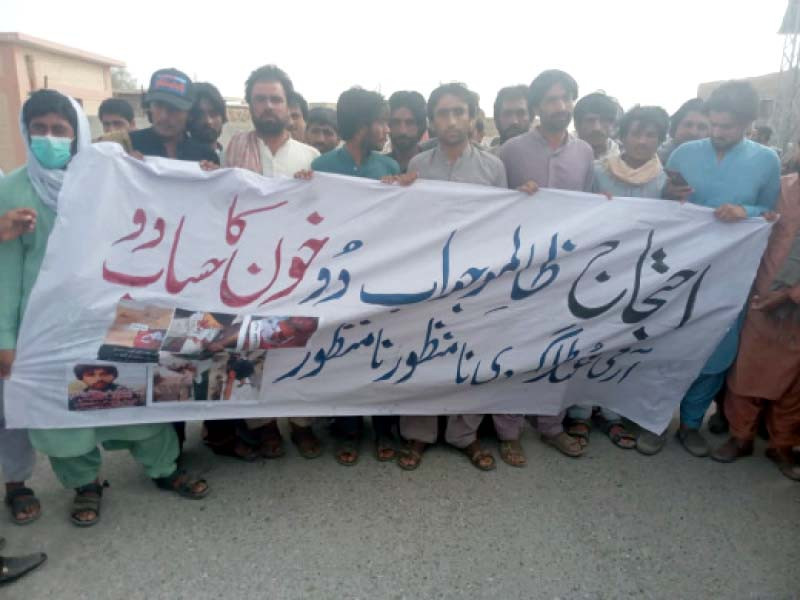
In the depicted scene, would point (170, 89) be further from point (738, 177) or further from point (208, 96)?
point (738, 177)

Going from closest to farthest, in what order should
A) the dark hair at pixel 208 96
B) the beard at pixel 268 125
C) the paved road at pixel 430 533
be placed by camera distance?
1. the paved road at pixel 430 533
2. the beard at pixel 268 125
3. the dark hair at pixel 208 96

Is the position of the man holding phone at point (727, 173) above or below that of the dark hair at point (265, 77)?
below

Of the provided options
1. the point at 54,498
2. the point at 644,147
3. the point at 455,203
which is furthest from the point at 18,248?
the point at 644,147

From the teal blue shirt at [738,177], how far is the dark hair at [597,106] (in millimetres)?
751

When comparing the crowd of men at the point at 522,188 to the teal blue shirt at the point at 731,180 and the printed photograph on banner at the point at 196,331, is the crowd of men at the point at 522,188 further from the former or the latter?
the printed photograph on banner at the point at 196,331

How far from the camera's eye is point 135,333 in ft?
7.44

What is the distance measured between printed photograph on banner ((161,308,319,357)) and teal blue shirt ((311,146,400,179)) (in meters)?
0.81

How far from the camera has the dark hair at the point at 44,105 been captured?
216 centimetres

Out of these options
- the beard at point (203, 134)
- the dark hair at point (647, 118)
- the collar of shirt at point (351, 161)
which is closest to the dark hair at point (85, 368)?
the collar of shirt at point (351, 161)

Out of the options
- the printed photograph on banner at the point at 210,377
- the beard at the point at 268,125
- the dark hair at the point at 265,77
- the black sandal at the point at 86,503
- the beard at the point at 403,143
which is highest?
the dark hair at the point at 265,77

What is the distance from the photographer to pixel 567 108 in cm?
285

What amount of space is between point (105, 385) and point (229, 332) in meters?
0.54

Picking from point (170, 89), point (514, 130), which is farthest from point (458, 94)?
point (170, 89)

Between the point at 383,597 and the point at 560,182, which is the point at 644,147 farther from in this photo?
the point at 383,597
